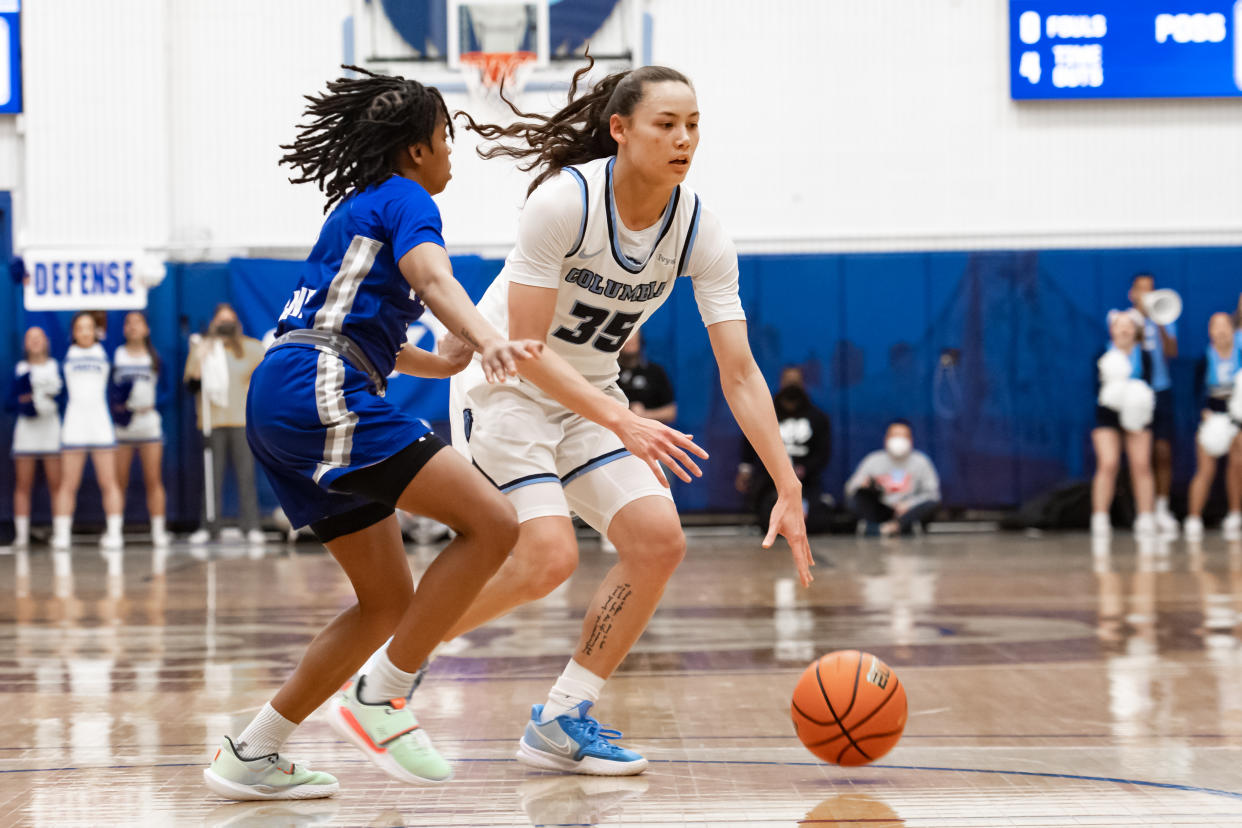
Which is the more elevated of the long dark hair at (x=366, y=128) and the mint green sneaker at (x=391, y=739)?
the long dark hair at (x=366, y=128)

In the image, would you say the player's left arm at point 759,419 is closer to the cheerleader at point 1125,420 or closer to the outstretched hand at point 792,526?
the outstretched hand at point 792,526

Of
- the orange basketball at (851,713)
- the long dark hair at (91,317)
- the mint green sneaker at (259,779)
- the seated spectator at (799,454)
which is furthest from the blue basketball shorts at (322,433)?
the long dark hair at (91,317)

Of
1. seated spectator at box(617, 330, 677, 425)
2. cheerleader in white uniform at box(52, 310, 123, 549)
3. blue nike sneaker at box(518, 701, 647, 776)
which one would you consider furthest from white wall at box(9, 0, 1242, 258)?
blue nike sneaker at box(518, 701, 647, 776)

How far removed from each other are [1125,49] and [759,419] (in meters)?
11.2

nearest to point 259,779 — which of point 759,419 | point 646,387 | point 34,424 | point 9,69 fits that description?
point 759,419

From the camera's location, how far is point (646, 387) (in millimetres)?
11766

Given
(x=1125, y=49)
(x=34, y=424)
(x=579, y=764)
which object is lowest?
(x=579, y=764)

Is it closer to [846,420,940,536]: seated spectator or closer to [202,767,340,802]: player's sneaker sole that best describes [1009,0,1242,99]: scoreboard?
[846,420,940,536]: seated spectator

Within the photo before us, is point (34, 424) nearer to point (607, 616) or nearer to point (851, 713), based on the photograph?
point (607, 616)

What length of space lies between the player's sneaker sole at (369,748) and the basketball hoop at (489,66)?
10.5 metres

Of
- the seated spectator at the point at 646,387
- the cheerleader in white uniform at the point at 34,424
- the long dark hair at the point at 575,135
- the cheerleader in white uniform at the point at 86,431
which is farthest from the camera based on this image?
the cheerleader in white uniform at the point at 34,424

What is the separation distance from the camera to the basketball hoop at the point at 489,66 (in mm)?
13188

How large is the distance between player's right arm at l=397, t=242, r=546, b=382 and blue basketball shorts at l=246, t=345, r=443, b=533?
289 mm

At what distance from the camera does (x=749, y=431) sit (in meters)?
4.03
